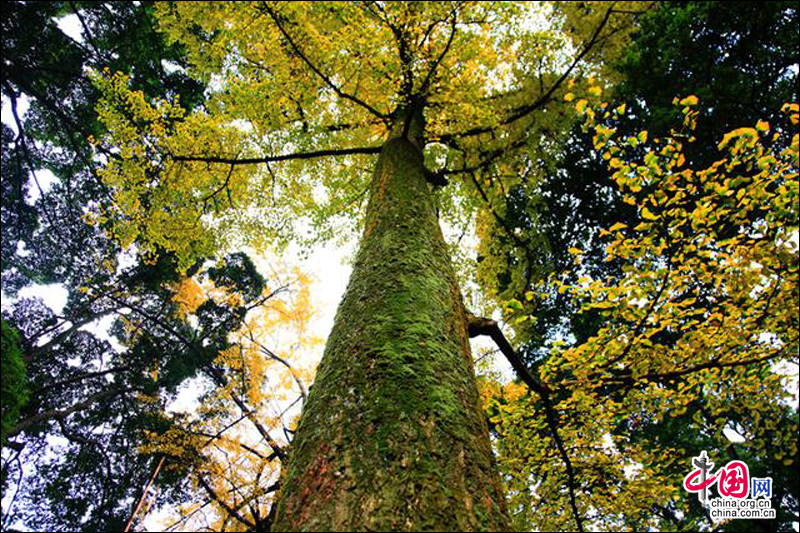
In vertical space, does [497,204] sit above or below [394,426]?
above

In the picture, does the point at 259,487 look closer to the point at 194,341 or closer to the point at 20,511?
the point at 194,341

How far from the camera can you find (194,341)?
43.5 feet

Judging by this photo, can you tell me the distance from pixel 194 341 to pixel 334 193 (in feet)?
29.1

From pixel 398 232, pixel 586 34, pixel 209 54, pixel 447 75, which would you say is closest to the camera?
pixel 398 232

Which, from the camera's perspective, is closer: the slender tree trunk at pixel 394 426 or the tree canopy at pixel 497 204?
the slender tree trunk at pixel 394 426

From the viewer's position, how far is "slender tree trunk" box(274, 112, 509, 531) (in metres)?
0.95

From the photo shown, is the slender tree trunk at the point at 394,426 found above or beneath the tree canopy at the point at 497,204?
beneath

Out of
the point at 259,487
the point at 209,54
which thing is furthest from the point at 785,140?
the point at 259,487

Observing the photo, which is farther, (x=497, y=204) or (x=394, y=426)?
(x=497, y=204)

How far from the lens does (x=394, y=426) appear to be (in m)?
1.17

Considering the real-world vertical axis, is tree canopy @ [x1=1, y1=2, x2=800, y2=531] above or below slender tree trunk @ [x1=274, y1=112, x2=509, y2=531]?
above

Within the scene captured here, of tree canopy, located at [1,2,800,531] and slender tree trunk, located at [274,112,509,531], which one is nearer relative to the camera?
slender tree trunk, located at [274,112,509,531]

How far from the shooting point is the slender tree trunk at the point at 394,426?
948 mm

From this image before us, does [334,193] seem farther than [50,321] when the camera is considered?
No
